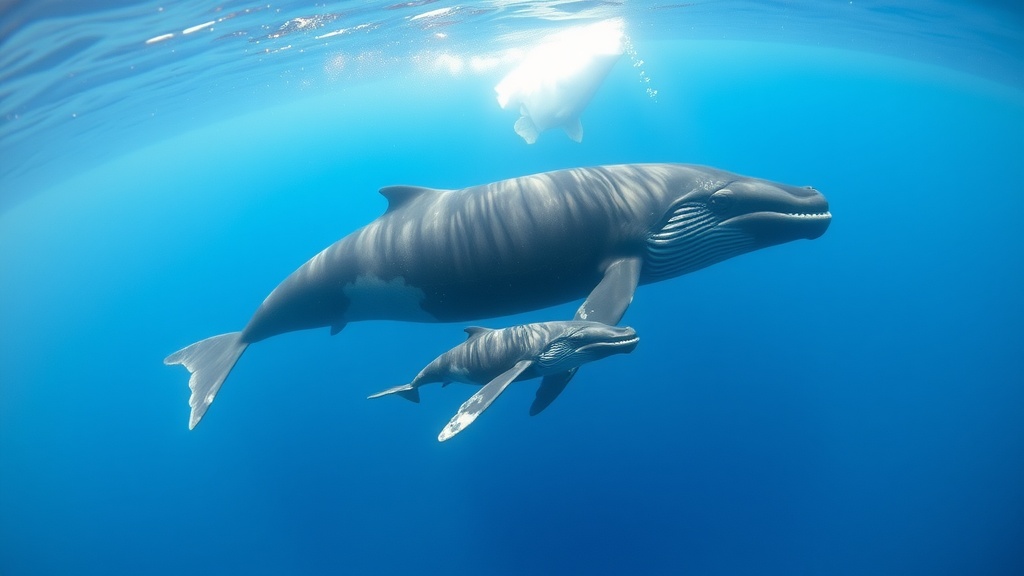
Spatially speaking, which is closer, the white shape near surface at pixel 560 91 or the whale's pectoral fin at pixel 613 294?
the whale's pectoral fin at pixel 613 294

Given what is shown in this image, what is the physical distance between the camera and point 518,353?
5980 mm

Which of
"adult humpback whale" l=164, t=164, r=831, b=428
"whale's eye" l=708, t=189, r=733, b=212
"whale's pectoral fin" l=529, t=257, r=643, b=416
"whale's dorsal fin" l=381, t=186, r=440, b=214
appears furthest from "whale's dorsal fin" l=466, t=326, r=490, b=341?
"whale's eye" l=708, t=189, r=733, b=212

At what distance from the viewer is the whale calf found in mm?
5191

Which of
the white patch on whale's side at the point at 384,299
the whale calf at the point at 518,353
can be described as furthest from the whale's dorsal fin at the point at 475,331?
the white patch on whale's side at the point at 384,299

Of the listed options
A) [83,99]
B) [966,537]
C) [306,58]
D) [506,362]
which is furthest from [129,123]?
[966,537]

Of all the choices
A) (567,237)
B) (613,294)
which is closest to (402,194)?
(567,237)

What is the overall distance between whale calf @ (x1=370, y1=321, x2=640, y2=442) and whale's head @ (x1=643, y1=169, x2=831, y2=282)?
1.69m

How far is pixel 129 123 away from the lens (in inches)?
1074

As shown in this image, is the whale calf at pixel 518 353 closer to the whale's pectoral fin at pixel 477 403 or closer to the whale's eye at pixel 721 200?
the whale's pectoral fin at pixel 477 403

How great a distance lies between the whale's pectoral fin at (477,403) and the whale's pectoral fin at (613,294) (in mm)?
978

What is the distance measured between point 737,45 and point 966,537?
36050 mm

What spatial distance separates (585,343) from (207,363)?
7105 millimetres

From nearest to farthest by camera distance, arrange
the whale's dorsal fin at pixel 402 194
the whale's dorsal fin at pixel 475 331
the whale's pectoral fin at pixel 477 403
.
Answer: the whale's pectoral fin at pixel 477 403 < the whale's dorsal fin at pixel 475 331 < the whale's dorsal fin at pixel 402 194

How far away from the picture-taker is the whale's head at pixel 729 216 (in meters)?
6.43
